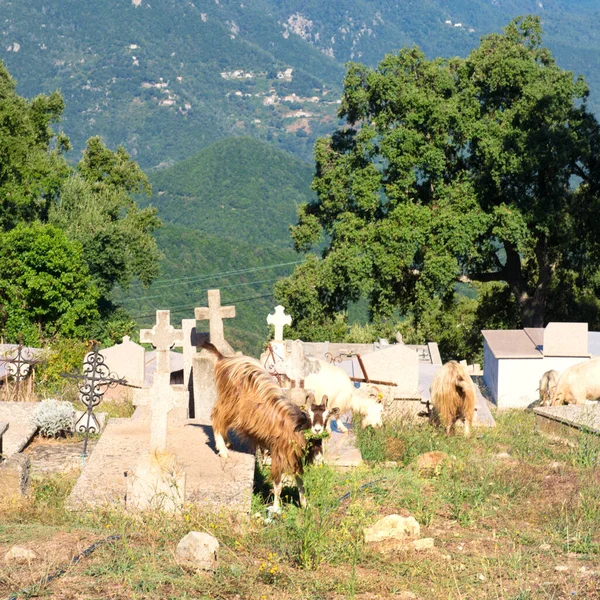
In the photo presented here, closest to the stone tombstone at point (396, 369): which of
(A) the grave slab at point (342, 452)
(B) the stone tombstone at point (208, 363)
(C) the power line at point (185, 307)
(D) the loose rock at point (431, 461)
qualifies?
(A) the grave slab at point (342, 452)

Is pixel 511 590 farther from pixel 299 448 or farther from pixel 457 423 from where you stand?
pixel 457 423

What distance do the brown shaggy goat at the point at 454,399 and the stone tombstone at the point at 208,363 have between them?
3.37 metres

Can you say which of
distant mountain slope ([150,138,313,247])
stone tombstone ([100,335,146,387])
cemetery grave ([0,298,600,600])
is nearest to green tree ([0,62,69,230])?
stone tombstone ([100,335,146,387])

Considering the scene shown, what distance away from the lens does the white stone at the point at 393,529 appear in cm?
917

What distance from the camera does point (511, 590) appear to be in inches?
312

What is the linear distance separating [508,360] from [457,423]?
317 inches

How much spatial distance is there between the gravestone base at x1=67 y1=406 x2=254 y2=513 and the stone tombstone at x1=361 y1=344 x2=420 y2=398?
548 centimetres

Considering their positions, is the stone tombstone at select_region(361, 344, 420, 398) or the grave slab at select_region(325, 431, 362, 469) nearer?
the grave slab at select_region(325, 431, 362, 469)

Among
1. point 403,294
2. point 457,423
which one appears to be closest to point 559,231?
point 403,294

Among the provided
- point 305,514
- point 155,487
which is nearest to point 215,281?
point 155,487

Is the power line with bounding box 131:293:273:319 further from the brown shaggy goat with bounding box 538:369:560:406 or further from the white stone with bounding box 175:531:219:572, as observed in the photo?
the white stone with bounding box 175:531:219:572

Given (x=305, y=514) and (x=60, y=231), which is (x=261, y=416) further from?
(x=60, y=231)

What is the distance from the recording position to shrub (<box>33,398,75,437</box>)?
14.4m

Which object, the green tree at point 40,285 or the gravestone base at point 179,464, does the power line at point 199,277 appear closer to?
the green tree at point 40,285
